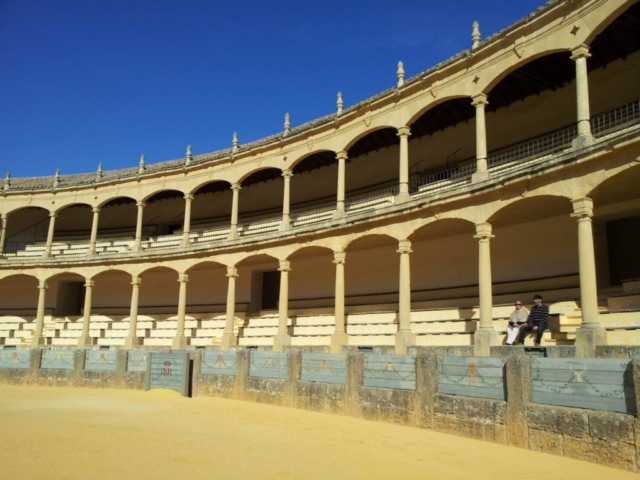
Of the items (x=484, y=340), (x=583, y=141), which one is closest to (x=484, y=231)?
(x=484, y=340)

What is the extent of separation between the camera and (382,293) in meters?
23.4

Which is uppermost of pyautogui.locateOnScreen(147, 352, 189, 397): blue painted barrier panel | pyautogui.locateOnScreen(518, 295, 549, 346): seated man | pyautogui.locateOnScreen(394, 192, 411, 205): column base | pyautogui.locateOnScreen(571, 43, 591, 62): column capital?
pyautogui.locateOnScreen(571, 43, 591, 62): column capital

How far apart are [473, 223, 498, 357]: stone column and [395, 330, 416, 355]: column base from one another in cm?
246

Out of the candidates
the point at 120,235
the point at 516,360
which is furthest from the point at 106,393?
the point at 120,235

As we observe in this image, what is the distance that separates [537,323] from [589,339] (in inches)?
48.1

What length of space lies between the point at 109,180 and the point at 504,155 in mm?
20639

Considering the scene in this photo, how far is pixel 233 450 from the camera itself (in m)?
9.22

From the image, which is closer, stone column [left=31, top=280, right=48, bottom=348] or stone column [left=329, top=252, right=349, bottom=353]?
stone column [left=329, top=252, right=349, bottom=353]

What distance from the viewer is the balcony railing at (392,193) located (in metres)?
16.5

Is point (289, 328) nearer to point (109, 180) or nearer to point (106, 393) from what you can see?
point (106, 393)

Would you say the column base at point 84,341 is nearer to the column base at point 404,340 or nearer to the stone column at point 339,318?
the stone column at point 339,318

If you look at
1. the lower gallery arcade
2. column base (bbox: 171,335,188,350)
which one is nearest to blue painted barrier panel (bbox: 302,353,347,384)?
the lower gallery arcade

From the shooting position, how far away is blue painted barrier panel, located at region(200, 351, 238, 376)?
15625 millimetres

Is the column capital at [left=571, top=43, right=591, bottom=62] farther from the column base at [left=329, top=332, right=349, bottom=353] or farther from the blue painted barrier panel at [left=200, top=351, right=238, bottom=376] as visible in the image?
the blue painted barrier panel at [left=200, top=351, right=238, bottom=376]
